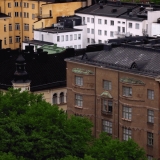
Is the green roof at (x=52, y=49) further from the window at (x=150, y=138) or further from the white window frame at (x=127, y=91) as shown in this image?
the window at (x=150, y=138)

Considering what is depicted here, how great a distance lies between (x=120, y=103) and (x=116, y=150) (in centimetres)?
1164

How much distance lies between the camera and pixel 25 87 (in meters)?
151

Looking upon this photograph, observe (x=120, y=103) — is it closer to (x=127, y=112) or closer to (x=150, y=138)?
(x=127, y=112)

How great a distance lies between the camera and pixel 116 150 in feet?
393

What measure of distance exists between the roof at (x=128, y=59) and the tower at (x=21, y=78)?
51.3 feet

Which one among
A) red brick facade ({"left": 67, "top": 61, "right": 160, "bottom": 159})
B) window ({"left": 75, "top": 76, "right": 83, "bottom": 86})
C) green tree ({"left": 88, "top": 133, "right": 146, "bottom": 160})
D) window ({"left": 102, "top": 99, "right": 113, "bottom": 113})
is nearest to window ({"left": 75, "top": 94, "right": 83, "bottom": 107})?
red brick facade ({"left": 67, "top": 61, "right": 160, "bottom": 159})

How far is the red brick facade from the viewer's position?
417 feet

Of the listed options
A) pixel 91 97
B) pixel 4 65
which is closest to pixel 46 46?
pixel 4 65

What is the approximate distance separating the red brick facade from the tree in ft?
15.5

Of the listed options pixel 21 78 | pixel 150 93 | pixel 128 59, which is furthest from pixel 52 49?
pixel 150 93

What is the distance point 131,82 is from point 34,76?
99.4 ft

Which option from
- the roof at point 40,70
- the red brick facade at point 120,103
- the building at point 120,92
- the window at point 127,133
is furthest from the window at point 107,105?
the roof at point 40,70

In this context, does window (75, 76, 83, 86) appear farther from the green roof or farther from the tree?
the green roof

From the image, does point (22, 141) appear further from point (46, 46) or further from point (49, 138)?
point (46, 46)
